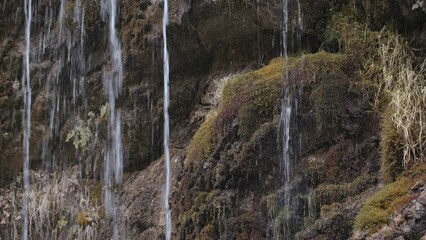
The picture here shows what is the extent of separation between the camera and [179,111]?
8195 mm

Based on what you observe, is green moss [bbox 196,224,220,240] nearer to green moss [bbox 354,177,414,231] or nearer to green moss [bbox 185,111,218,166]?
green moss [bbox 185,111,218,166]

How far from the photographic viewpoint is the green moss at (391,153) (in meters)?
5.06

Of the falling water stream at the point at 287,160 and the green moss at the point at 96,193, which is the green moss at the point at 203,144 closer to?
the falling water stream at the point at 287,160

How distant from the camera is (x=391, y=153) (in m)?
5.12

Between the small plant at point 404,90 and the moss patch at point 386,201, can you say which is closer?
the moss patch at point 386,201

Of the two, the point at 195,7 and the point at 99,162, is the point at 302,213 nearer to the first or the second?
the point at 195,7

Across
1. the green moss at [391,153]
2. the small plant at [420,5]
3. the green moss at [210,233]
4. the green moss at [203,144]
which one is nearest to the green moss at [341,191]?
the green moss at [391,153]

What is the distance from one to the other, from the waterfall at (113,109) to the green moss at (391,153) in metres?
4.02

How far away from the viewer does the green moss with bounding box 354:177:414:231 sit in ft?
15.3

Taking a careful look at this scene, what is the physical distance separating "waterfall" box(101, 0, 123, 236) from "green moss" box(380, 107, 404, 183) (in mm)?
4018

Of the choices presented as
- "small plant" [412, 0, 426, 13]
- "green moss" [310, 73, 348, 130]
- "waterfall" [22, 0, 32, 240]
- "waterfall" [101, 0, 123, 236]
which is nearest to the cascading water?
"green moss" [310, 73, 348, 130]

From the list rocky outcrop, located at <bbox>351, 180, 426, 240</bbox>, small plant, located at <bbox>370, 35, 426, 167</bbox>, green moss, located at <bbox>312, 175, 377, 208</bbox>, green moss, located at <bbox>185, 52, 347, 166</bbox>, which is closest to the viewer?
rocky outcrop, located at <bbox>351, 180, 426, 240</bbox>

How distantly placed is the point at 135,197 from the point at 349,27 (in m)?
3.07

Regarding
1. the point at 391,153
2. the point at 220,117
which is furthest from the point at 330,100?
the point at 220,117
